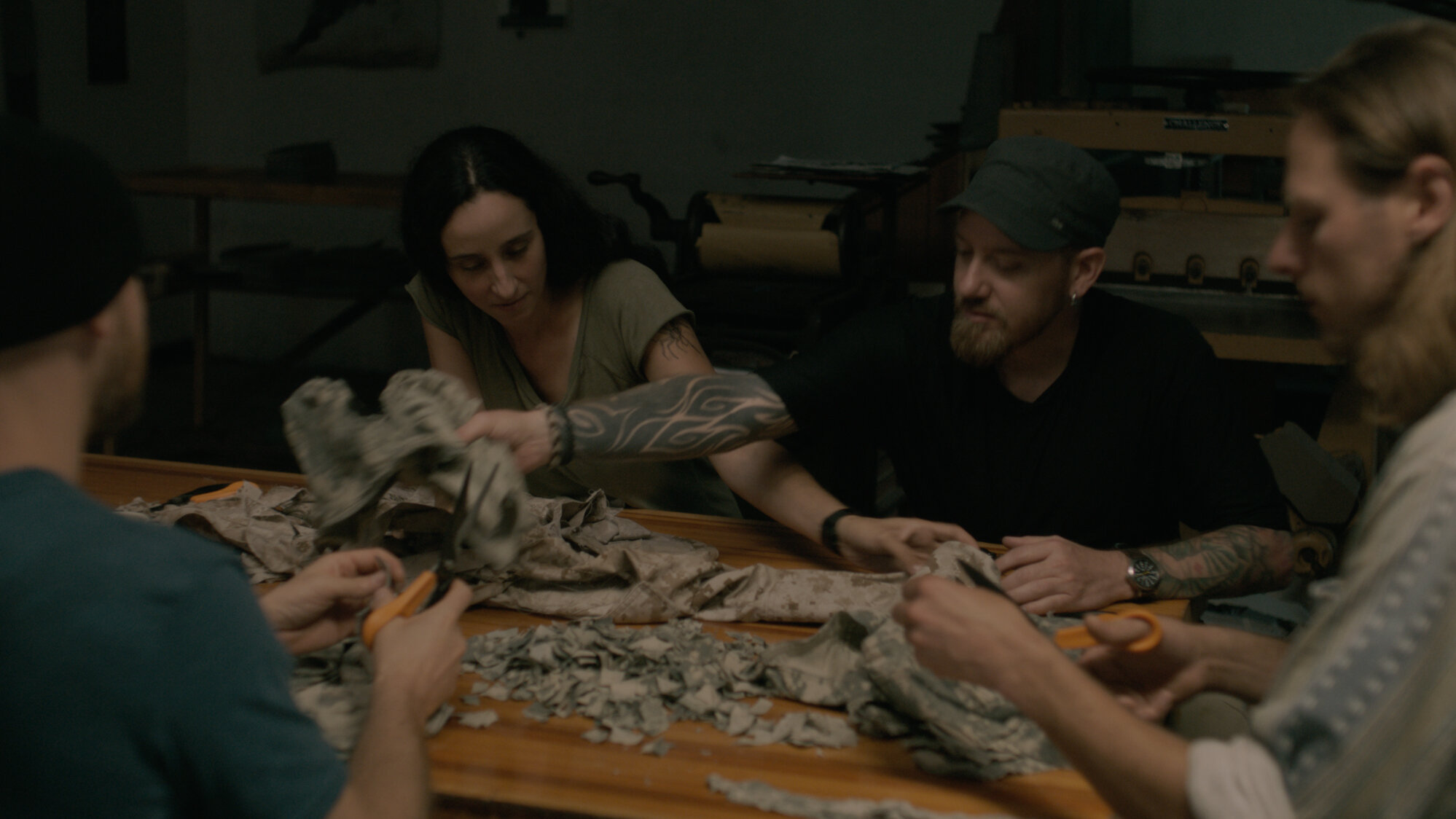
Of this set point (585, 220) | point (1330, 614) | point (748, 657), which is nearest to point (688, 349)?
point (585, 220)

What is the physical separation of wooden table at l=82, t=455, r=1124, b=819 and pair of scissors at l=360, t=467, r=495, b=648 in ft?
0.42

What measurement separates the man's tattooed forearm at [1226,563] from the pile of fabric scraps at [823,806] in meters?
0.68

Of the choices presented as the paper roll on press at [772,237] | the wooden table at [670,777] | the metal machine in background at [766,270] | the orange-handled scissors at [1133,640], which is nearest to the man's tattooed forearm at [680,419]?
the wooden table at [670,777]

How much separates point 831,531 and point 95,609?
115 centimetres

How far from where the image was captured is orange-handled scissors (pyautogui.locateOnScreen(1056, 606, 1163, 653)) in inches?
50.0

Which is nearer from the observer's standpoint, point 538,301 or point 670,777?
point 670,777

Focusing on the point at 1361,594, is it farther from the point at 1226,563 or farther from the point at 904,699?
the point at 1226,563

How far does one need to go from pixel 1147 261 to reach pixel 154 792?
298 centimetres

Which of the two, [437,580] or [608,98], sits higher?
[608,98]

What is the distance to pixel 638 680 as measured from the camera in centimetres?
136

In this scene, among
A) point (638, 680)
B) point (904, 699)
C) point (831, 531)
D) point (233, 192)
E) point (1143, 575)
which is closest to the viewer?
point (904, 699)

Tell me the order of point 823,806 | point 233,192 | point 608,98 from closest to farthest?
point 823,806, point 233,192, point 608,98

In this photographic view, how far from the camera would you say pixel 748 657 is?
4.65ft

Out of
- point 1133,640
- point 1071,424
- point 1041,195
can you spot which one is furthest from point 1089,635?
point 1041,195
